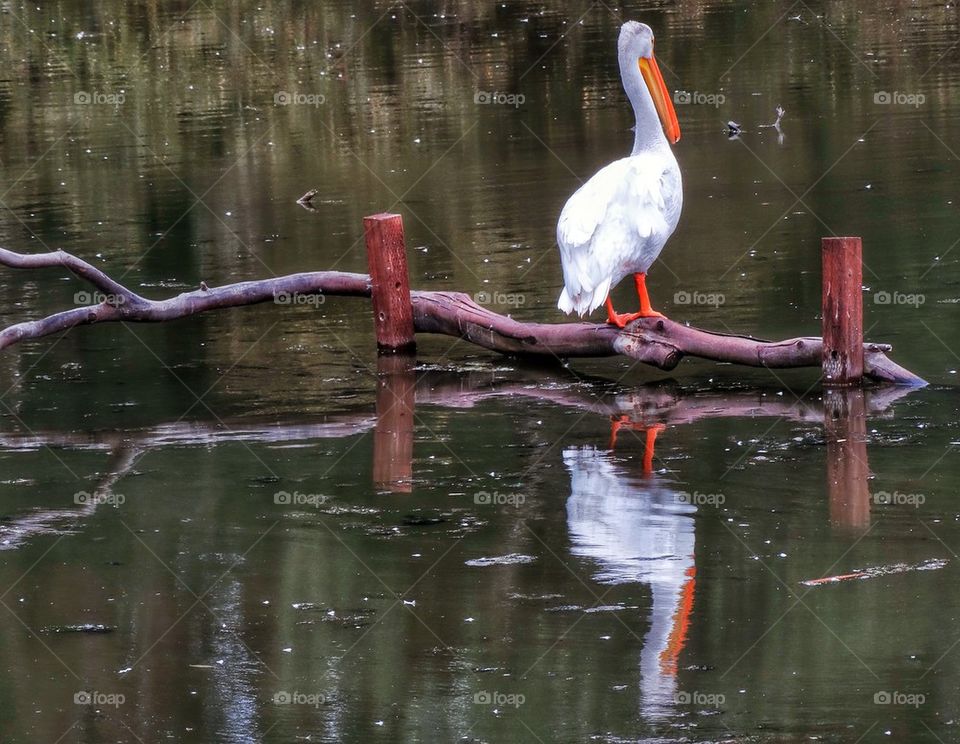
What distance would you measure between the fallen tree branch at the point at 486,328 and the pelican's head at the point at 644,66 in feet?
4.60

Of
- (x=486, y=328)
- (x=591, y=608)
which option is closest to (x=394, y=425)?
(x=486, y=328)

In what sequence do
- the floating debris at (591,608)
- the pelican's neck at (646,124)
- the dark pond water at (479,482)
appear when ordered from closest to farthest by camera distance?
1. the dark pond water at (479,482)
2. the floating debris at (591,608)
3. the pelican's neck at (646,124)

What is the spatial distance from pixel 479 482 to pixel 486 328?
101 inches

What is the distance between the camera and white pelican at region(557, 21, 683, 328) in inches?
407

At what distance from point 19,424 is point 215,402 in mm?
1199

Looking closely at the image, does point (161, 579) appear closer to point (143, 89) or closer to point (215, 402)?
point (215, 402)

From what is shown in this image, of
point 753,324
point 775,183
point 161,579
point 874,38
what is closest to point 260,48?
point 874,38

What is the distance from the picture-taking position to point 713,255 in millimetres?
14039

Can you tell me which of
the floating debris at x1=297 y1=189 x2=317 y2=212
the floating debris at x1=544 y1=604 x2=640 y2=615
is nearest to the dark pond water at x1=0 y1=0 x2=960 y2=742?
the floating debris at x1=544 y1=604 x2=640 y2=615

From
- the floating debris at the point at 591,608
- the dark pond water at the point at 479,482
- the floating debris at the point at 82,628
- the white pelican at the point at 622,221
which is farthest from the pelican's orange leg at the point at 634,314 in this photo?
the floating debris at the point at 82,628

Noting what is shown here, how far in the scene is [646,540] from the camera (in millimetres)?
7629

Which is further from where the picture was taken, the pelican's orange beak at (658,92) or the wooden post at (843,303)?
the pelican's orange beak at (658,92)

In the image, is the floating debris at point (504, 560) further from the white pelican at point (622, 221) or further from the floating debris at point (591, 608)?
the white pelican at point (622, 221)

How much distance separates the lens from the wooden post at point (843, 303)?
9.64 m
